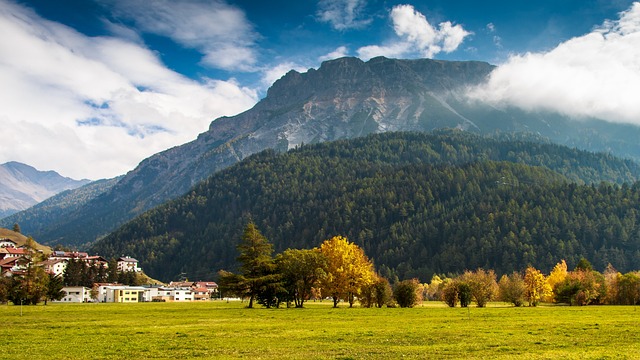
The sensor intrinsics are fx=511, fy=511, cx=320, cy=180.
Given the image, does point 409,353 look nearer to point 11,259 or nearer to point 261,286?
point 261,286

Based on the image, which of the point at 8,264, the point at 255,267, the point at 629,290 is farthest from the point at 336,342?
the point at 8,264

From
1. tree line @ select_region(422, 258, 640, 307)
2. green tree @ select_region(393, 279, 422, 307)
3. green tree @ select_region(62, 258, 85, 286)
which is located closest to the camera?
green tree @ select_region(393, 279, 422, 307)

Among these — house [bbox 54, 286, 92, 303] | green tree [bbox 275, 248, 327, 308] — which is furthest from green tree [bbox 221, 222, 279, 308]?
house [bbox 54, 286, 92, 303]

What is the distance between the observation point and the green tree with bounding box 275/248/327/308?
88.4 meters

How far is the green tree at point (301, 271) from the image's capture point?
290 feet

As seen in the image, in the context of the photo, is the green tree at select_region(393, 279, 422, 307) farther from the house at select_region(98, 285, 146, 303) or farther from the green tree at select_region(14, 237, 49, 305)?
the house at select_region(98, 285, 146, 303)

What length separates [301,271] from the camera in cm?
8881

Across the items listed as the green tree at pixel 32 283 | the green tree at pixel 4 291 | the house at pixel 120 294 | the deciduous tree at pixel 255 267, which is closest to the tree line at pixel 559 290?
the deciduous tree at pixel 255 267

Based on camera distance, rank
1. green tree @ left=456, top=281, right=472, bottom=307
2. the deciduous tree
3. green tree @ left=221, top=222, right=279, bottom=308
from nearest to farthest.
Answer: the deciduous tree
green tree @ left=221, top=222, right=279, bottom=308
green tree @ left=456, top=281, right=472, bottom=307

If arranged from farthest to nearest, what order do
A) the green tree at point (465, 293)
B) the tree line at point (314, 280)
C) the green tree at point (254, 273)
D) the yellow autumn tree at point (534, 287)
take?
the yellow autumn tree at point (534, 287) → the green tree at point (465, 293) → the tree line at point (314, 280) → the green tree at point (254, 273)

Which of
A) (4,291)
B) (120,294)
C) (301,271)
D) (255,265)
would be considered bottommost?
(120,294)

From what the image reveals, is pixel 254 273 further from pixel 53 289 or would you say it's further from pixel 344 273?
pixel 53 289

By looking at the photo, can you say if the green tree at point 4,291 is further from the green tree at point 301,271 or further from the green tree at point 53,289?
the green tree at point 301,271

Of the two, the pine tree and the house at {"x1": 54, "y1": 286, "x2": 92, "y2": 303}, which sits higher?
the pine tree
